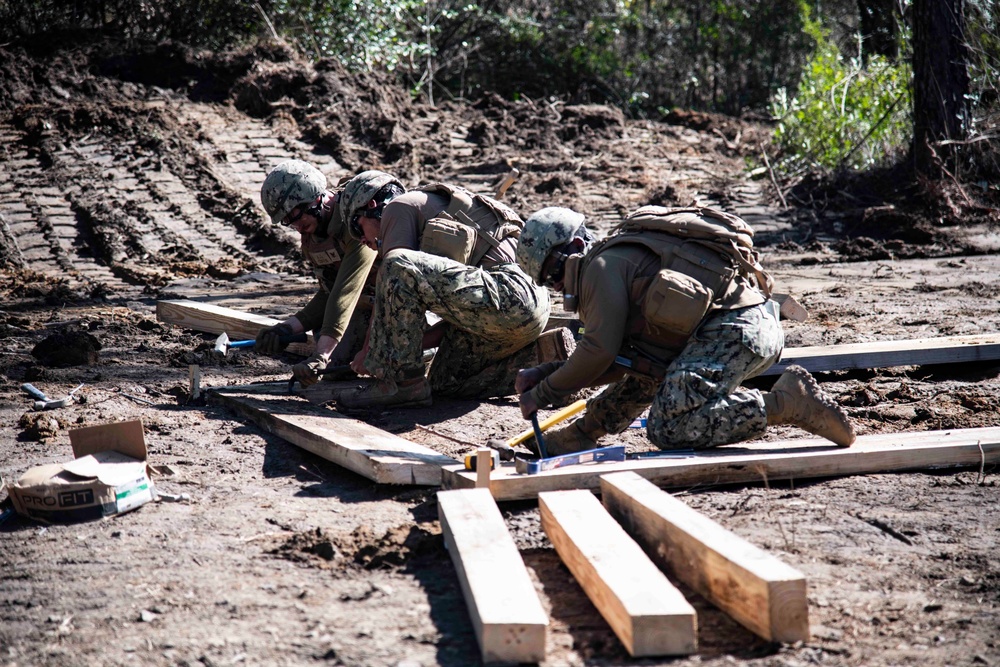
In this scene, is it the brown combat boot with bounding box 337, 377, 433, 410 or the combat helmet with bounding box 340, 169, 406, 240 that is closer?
the brown combat boot with bounding box 337, 377, 433, 410

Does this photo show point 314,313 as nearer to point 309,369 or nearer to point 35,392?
point 309,369

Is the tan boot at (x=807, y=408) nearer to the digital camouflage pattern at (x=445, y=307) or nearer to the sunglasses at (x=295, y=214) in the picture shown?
the digital camouflage pattern at (x=445, y=307)

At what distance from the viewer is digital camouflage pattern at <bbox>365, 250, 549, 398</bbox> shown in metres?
5.23

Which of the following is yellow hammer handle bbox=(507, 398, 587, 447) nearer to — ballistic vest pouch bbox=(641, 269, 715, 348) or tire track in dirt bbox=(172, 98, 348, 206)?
ballistic vest pouch bbox=(641, 269, 715, 348)

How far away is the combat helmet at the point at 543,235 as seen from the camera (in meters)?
4.42

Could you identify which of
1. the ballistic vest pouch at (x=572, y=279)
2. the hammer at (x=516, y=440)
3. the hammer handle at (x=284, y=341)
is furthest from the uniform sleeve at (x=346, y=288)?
the ballistic vest pouch at (x=572, y=279)

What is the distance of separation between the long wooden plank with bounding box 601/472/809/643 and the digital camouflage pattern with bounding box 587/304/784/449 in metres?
0.70

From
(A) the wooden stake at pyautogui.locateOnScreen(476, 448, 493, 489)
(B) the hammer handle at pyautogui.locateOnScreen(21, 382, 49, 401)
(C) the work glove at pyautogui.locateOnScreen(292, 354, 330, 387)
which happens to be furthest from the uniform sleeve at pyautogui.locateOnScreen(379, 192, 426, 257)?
(B) the hammer handle at pyautogui.locateOnScreen(21, 382, 49, 401)

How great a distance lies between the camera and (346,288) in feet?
18.5

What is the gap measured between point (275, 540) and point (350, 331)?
9.50 feet

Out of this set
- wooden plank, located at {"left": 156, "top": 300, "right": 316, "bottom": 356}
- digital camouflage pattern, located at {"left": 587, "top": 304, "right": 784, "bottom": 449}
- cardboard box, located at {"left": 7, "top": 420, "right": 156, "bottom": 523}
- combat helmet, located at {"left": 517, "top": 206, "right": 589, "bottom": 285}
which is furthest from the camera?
wooden plank, located at {"left": 156, "top": 300, "right": 316, "bottom": 356}

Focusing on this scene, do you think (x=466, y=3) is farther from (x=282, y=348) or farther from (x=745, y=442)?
(x=745, y=442)

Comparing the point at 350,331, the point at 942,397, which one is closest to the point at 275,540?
the point at 350,331

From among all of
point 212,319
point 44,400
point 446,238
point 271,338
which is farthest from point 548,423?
point 212,319
